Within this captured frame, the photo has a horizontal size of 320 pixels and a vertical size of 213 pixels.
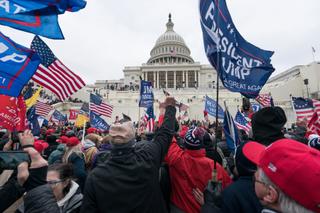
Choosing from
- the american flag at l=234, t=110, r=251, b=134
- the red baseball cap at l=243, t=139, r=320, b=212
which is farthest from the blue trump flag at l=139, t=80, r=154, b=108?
the red baseball cap at l=243, t=139, r=320, b=212

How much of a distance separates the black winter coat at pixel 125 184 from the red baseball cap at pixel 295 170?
1050 millimetres

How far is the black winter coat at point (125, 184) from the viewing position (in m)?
1.86

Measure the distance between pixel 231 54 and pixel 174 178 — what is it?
1789mm

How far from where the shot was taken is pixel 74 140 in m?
3.75

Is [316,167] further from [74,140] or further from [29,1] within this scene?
[74,140]

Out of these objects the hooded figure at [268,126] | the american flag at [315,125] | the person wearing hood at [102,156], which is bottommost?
the person wearing hood at [102,156]

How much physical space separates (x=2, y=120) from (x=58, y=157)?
6.12ft

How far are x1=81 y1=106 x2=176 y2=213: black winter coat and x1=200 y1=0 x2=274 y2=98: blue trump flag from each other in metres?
1.41

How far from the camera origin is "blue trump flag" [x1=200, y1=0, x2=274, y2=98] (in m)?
3.02

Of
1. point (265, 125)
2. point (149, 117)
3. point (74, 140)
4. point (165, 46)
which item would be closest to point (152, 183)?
point (265, 125)

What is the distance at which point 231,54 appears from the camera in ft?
10.9

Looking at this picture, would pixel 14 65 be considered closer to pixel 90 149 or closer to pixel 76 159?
pixel 76 159

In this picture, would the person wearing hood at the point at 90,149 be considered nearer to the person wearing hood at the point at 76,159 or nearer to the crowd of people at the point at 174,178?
the person wearing hood at the point at 76,159

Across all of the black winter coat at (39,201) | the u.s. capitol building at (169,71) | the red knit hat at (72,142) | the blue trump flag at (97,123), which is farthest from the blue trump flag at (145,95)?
the u.s. capitol building at (169,71)
